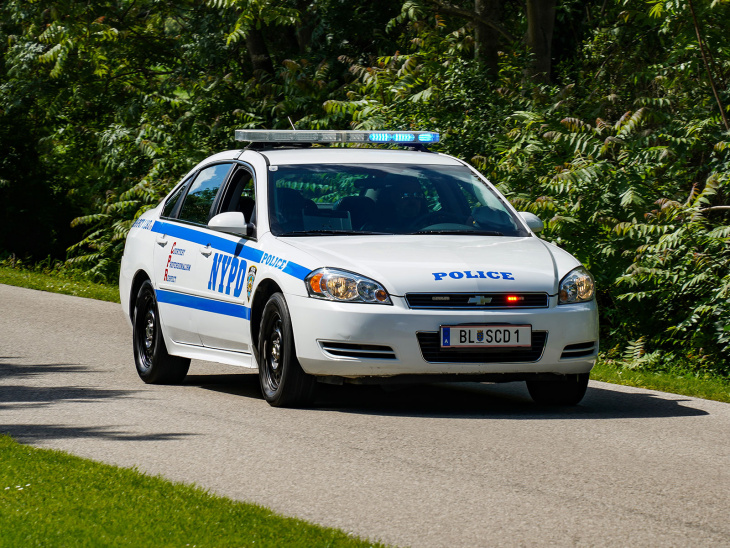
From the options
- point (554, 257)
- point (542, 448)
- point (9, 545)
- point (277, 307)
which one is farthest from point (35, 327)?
point (9, 545)

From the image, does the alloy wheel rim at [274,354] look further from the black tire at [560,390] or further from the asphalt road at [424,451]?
the black tire at [560,390]

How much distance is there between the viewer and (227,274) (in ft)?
30.4

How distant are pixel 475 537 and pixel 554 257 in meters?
3.79

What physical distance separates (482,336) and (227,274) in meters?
2.13

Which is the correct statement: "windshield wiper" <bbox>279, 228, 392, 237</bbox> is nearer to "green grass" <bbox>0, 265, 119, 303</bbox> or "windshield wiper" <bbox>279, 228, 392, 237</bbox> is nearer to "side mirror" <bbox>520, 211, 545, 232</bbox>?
"side mirror" <bbox>520, 211, 545, 232</bbox>

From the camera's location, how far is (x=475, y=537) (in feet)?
16.8

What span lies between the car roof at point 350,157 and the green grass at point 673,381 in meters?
2.35

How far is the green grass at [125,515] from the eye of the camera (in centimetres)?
492

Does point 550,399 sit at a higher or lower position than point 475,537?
lower

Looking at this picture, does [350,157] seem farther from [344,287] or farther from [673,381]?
[673,381]

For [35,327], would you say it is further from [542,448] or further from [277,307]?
[542,448]

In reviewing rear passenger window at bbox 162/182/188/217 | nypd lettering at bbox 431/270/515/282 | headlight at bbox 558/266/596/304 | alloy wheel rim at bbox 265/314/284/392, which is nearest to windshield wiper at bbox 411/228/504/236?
headlight at bbox 558/266/596/304

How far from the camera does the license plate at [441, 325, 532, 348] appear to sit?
8.02m

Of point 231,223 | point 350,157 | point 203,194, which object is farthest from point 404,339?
point 203,194
